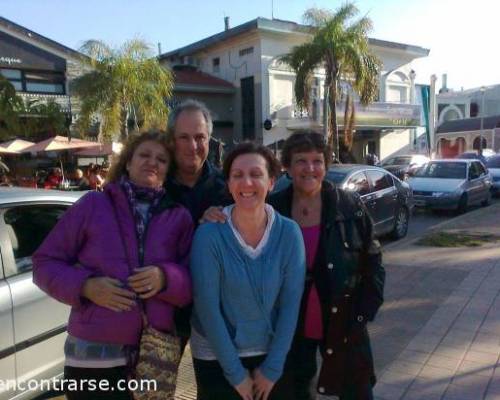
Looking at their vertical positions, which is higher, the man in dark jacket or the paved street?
the man in dark jacket

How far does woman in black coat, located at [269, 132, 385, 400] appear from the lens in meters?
2.25

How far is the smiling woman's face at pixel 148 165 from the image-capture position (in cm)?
202

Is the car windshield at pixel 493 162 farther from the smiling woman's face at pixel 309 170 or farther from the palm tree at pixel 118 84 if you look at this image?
the smiling woman's face at pixel 309 170

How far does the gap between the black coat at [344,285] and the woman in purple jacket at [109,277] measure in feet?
2.35

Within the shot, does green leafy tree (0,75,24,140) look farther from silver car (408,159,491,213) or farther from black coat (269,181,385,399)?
silver car (408,159,491,213)

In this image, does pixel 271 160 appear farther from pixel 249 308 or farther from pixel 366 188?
pixel 366 188

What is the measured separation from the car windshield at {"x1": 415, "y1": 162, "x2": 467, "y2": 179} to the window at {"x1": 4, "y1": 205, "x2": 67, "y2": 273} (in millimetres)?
11875

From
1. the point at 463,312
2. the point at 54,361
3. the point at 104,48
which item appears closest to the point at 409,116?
the point at 104,48

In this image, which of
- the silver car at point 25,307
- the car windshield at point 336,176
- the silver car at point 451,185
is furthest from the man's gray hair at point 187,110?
the silver car at point 451,185

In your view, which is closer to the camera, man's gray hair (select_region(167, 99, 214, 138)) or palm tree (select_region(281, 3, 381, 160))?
man's gray hair (select_region(167, 99, 214, 138))

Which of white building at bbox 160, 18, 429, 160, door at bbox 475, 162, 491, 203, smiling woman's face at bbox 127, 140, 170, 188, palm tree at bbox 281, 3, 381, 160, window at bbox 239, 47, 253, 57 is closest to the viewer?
smiling woman's face at bbox 127, 140, 170, 188

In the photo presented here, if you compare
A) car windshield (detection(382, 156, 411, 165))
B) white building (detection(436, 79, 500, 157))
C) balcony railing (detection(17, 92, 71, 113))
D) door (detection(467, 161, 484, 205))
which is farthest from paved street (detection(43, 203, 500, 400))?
white building (detection(436, 79, 500, 157))

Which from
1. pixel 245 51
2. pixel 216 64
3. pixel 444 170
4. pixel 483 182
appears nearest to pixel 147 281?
pixel 444 170

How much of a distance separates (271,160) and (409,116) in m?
27.5
